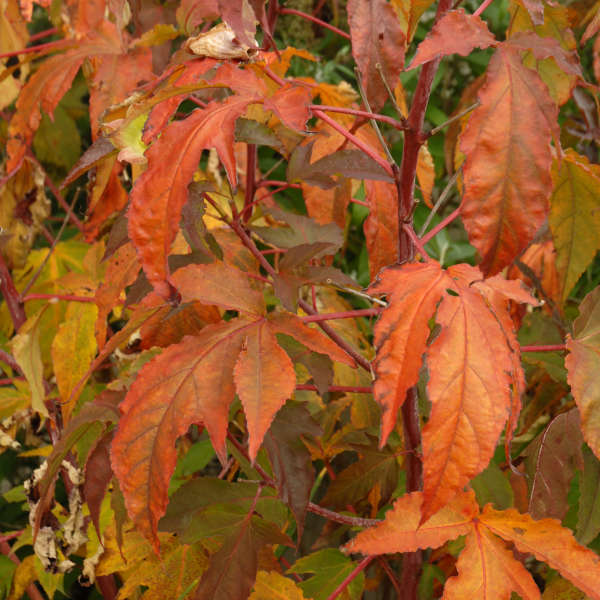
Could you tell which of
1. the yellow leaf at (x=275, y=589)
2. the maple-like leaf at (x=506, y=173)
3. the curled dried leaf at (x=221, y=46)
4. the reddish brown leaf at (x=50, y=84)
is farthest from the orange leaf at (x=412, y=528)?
the reddish brown leaf at (x=50, y=84)

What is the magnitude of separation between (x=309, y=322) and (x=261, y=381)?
0.46 ft

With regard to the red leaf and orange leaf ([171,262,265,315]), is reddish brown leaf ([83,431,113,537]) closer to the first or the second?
orange leaf ([171,262,265,315])

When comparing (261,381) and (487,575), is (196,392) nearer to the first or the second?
(261,381)

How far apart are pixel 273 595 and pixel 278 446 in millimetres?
132

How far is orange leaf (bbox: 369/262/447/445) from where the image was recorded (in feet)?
1.34

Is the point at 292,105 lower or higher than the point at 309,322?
higher

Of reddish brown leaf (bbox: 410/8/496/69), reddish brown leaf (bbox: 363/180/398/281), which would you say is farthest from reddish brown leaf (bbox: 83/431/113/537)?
reddish brown leaf (bbox: 410/8/496/69)

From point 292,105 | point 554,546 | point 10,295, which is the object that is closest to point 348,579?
point 554,546

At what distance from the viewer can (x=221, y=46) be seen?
0.50 m

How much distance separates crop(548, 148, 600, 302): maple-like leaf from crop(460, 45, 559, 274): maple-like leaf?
23cm

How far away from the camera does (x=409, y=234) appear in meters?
0.51

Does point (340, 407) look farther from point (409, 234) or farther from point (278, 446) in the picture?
point (409, 234)

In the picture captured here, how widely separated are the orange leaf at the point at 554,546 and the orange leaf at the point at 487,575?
1cm

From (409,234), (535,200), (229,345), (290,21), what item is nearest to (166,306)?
(229,345)
